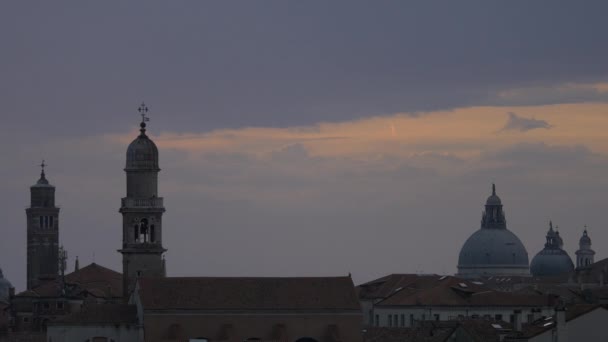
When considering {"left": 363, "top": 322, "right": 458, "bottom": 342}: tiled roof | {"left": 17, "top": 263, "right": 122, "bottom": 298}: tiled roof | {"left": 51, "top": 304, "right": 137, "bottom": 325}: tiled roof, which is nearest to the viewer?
{"left": 363, "top": 322, "right": 458, "bottom": 342}: tiled roof

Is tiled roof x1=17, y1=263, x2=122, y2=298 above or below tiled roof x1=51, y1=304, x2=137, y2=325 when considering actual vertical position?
above

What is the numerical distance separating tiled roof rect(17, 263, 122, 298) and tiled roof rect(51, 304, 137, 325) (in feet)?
74.3

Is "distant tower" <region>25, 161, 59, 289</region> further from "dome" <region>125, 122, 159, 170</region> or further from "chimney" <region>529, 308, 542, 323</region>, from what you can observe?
"chimney" <region>529, 308, 542, 323</region>

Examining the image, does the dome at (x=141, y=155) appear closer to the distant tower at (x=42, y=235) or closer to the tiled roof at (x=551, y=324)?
the tiled roof at (x=551, y=324)

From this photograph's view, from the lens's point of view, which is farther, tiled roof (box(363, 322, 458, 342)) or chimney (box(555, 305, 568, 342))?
tiled roof (box(363, 322, 458, 342))

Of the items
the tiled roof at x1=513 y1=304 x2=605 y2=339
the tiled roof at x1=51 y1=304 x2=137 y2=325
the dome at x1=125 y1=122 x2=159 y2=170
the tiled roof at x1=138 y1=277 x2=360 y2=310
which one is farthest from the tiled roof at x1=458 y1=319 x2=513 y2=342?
the dome at x1=125 y1=122 x2=159 y2=170

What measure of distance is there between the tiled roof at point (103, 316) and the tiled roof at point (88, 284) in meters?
22.6

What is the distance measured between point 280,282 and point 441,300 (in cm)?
3174

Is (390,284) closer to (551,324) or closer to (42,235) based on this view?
(42,235)

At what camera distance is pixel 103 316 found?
321 feet

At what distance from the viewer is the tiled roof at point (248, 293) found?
97.6 m

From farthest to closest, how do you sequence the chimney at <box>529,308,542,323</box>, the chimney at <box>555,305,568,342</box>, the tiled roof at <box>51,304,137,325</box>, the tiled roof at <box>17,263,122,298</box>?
the tiled roof at <box>17,263,122,298</box> → the chimney at <box>529,308,542,323</box> → the tiled roof at <box>51,304,137,325</box> → the chimney at <box>555,305,568,342</box>

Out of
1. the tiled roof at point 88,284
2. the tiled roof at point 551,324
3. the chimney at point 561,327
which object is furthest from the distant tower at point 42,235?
the chimney at point 561,327

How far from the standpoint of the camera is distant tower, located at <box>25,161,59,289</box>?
14400cm
